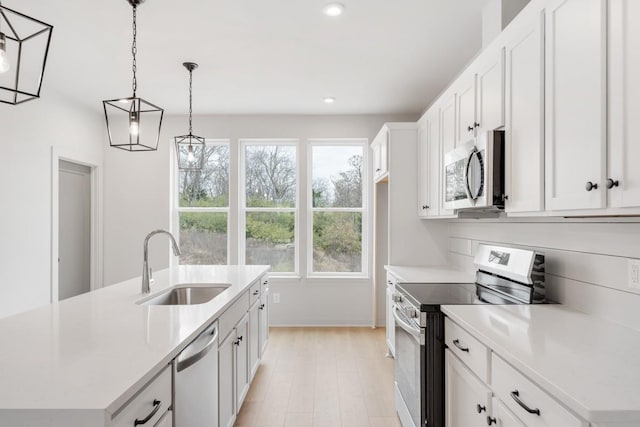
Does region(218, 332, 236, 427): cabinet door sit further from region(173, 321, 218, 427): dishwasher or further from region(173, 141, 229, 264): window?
region(173, 141, 229, 264): window

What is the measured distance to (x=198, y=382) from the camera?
165 cm

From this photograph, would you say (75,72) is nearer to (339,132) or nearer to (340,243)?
(339,132)

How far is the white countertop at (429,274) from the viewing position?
9.21ft

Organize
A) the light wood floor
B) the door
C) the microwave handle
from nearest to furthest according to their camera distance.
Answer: the microwave handle → the light wood floor → the door

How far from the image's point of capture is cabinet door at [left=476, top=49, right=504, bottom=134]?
1.98 metres

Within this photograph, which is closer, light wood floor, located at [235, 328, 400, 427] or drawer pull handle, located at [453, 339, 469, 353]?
drawer pull handle, located at [453, 339, 469, 353]

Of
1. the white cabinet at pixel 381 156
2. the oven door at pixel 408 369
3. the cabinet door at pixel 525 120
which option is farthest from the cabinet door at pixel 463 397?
the white cabinet at pixel 381 156

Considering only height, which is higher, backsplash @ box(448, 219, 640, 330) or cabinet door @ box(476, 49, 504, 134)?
cabinet door @ box(476, 49, 504, 134)

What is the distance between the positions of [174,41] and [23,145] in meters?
1.92

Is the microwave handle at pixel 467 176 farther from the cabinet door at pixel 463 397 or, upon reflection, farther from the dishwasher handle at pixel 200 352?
the dishwasher handle at pixel 200 352

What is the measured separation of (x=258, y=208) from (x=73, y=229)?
220cm

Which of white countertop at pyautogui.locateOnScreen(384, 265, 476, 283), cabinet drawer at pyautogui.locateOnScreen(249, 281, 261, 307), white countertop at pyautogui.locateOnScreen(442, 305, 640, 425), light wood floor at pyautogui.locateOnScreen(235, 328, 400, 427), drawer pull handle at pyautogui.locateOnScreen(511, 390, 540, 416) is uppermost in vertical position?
white countertop at pyautogui.locateOnScreen(442, 305, 640, 425)

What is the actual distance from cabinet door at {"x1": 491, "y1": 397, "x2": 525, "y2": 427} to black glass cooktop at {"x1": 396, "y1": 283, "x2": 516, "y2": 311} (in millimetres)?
627

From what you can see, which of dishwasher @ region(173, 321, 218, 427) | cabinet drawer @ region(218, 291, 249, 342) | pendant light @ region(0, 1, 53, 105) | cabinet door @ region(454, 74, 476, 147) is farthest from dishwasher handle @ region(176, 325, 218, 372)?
pendant light @ region(0, 1, 53, 105)
